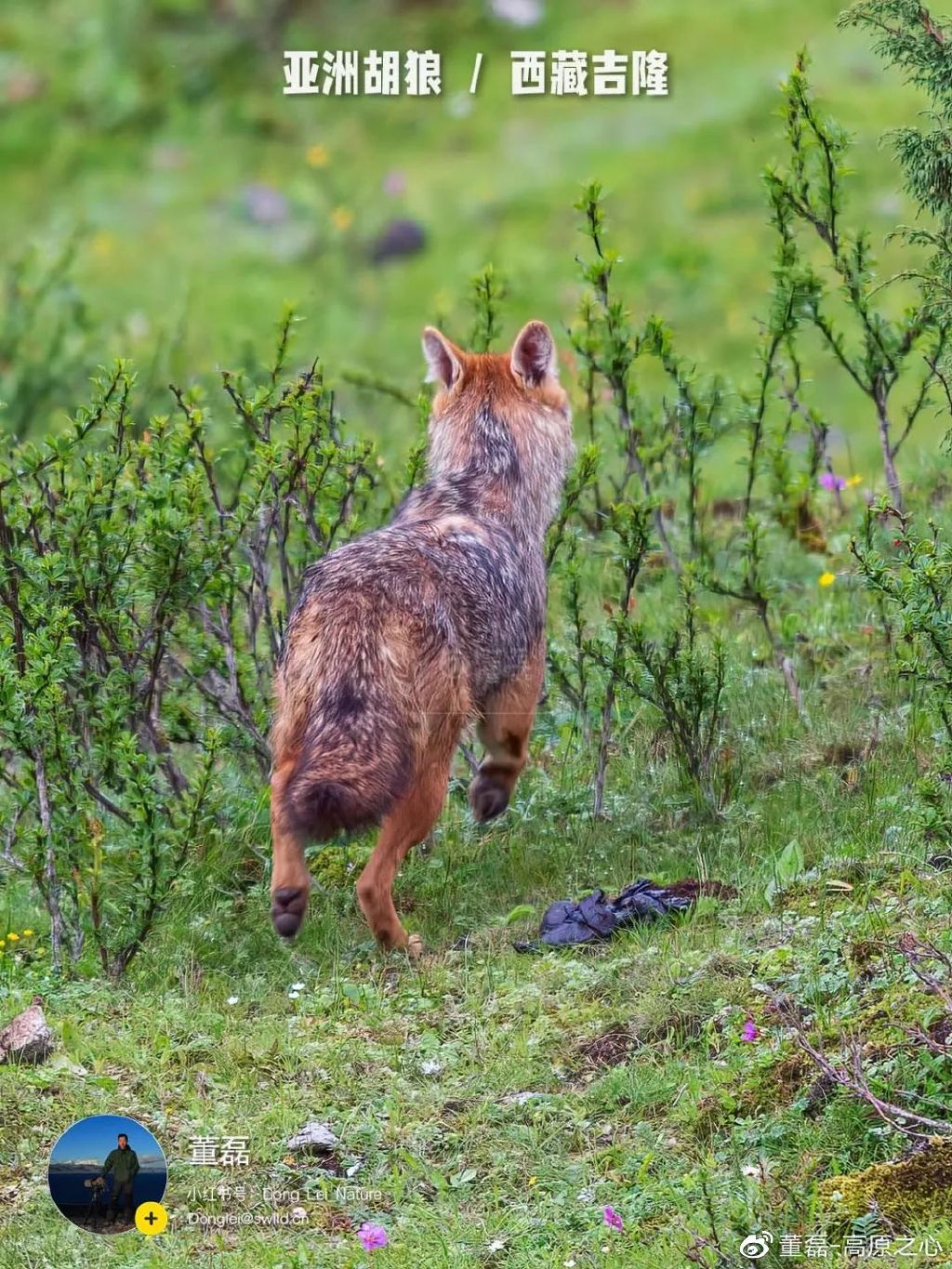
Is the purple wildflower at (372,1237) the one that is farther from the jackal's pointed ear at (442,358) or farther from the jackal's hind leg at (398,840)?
the jackal's pointed ear at (442,358)

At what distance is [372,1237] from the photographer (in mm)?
4805

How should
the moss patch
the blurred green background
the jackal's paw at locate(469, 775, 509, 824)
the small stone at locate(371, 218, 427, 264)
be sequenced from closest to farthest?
1. the moss patch
2. the jackal's paw at locate(469, 775, 509, 824)
3. the blurred green background
4. the small stone at locate(371, 218, 427, 264)

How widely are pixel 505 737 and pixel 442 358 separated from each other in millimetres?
1648

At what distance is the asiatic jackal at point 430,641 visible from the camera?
6121mm

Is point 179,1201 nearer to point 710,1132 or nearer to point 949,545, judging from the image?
point 710,1132

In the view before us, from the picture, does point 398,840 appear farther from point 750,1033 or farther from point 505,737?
point 750,1033

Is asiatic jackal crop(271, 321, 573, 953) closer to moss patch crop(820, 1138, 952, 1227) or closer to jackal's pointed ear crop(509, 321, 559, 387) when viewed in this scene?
jackal's pointed ear crop(509, 321, 559, 387)

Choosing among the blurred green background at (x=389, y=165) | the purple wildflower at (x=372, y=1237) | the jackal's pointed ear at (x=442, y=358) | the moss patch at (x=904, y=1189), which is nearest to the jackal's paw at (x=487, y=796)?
the jackal's pointed ear at (x=442, y=358)

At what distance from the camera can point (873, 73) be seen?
1491cm

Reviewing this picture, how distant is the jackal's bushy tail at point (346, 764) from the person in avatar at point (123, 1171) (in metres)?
1.30

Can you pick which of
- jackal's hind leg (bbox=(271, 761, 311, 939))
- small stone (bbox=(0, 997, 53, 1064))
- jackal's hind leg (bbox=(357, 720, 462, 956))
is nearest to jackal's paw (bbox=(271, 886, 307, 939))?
jackal's hind leg (bbox=(271, 761, 311, 939))

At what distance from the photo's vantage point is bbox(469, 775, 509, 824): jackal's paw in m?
7.27

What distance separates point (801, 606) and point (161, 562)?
3.22 m

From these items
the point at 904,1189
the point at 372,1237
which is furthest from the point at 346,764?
the point at 904,1189
